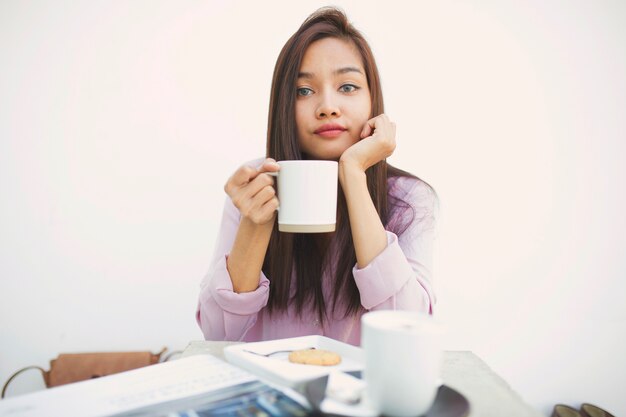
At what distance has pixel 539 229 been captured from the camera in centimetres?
190

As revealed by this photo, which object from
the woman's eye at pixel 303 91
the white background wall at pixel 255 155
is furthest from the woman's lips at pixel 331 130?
the white background wall at pixel 255 155

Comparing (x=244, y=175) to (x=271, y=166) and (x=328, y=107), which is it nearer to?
(x=271, y=166)

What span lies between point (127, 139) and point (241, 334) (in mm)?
1296

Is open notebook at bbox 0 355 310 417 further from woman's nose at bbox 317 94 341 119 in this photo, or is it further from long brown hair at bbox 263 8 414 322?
woman's nose at bbox 317 94 341 119

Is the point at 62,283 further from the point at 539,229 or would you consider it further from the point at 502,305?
the point at 539,229

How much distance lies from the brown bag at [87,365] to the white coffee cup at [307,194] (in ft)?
4.45

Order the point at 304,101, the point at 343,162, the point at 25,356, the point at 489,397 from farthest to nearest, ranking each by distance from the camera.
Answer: the point at 25,356 < the point at 304,101 < the point at 343,162 < the point at 489,397

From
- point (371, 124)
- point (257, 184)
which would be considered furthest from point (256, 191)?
point (371, 124)

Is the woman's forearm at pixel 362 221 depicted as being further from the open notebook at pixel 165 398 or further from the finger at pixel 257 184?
the open notebook at pixel 165 398

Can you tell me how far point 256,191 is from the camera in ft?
2.42

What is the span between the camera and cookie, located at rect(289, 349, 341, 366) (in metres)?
0.58

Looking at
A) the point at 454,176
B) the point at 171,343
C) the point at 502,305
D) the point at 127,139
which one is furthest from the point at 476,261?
the point at 127,139

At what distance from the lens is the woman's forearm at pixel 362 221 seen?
82cm

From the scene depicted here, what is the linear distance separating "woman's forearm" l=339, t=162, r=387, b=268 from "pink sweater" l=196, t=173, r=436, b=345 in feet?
0.07
